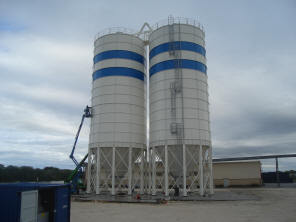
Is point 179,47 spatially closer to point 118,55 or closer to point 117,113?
point 118,55

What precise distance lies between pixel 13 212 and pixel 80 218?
19.4 ft

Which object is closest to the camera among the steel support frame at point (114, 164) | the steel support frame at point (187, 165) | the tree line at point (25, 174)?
the steel support frame at point (187, 165)

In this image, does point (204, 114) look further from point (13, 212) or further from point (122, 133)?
point (13, 212)

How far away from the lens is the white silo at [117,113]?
1159 inches

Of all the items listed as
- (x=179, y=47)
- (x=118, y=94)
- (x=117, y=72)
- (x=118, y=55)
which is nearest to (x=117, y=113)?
(x=118, y=94)

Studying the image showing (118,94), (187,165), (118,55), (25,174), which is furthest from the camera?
(25,174)

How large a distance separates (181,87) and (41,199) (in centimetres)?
1943

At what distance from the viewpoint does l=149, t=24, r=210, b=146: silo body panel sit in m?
27.9

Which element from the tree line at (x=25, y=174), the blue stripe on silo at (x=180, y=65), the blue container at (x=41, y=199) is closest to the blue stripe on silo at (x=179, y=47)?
the blue stripe on silo at (x=180, y=65)

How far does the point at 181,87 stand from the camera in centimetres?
2861

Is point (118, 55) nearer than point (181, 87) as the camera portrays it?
No

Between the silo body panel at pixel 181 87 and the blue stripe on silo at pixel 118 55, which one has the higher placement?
the blue stripe on silo at pixel 118 55

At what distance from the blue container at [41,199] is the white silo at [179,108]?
15180 millimetres

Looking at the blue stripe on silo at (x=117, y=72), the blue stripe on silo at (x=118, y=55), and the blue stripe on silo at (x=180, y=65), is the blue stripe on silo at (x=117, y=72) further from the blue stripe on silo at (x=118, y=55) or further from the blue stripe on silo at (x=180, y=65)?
the blue stripe on silo at (x=180, y=65)
